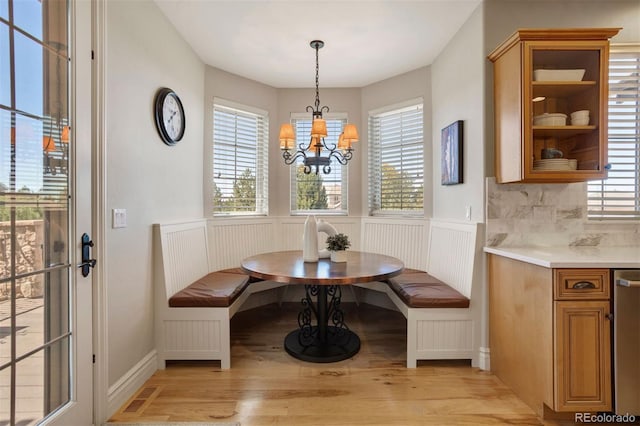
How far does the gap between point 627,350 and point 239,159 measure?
3621 mm

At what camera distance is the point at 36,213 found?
1.43 meters

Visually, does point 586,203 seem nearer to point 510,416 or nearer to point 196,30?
point 510,416

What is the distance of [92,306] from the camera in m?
1.72

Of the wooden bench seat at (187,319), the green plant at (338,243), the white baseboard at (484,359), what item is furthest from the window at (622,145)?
the wooden bench seat at (187,319)

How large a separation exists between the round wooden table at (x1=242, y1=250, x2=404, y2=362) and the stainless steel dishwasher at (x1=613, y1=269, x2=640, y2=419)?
124cm

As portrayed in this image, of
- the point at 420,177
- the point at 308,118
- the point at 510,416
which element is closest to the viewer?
the point at 510,416

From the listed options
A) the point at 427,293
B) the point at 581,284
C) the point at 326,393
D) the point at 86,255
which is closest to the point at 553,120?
the point at 581,284

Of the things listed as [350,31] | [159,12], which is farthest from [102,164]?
[350,31]

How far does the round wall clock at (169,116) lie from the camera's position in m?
2.43

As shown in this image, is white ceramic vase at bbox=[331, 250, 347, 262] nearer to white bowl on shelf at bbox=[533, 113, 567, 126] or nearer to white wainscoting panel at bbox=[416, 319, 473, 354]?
white wainscoting panel at bbox=[416, 319, 473, 354]

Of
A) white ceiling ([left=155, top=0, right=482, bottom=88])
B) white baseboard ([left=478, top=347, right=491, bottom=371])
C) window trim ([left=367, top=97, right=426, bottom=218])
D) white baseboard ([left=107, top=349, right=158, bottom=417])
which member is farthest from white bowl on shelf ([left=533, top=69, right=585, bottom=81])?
white baseboard ([left=107, top=349, right=158, bottom=417])

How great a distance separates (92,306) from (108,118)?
1118mm

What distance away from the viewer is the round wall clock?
2.43 m

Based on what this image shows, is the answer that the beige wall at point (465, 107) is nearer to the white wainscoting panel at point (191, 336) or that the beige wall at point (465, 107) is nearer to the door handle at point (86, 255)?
the white wainscoting panel at point (191, 336)
